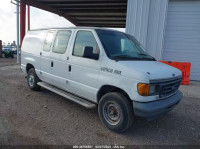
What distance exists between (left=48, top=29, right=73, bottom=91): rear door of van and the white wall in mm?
5173

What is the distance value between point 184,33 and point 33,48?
768 centimetres

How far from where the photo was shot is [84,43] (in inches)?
146

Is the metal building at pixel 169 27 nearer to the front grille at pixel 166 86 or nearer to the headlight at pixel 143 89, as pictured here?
the front grille at pixel 166 86

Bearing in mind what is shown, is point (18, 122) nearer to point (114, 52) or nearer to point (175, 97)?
point (114, 52)

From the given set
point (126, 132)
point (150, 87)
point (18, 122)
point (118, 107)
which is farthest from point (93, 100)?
point (18, 122)

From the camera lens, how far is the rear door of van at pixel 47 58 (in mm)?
4652

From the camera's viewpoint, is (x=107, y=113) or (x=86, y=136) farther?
(x=107, y=113)

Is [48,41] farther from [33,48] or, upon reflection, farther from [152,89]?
[152,89]

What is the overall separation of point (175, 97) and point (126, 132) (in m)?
1.35

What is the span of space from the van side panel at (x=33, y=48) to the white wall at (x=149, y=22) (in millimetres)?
5076

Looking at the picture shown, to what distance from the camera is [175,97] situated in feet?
11.2

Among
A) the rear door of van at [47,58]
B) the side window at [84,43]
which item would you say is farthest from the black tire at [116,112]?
the rear door of van at [47,58]

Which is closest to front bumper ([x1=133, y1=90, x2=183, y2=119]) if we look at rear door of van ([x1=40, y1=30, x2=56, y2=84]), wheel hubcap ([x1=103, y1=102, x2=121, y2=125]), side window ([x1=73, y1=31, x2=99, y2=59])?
wheel hubcap ([x1=103, y1=102, x2=121, y2=125])

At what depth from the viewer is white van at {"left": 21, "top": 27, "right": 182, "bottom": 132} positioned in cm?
281
